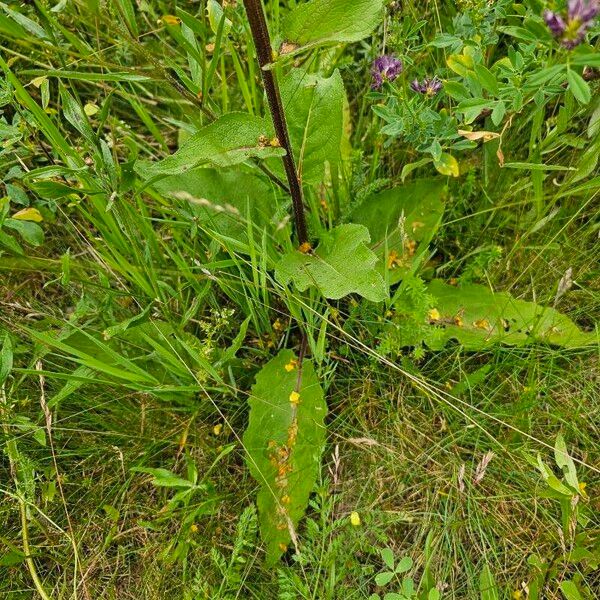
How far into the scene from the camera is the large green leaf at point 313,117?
4.52ft

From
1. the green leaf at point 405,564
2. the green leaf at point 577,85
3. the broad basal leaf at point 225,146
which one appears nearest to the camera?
the green leaf at point 577,85

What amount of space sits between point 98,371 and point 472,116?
1.07 meters

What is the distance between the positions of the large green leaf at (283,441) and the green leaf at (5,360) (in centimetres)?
59

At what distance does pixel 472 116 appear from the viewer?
119cm

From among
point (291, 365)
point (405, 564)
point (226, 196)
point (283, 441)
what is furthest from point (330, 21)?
point (405, 564)

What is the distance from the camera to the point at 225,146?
3.80 feet

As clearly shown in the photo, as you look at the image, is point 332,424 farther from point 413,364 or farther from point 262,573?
point 262,573

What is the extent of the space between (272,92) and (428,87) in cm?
52

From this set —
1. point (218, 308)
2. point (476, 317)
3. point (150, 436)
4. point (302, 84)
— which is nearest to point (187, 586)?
point (150, 436)

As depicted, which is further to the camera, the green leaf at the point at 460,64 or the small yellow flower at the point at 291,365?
the small yellow flower at the point at 291,365

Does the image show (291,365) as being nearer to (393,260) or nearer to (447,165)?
(393,260)

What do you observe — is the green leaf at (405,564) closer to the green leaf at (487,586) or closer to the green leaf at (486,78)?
the green leaf at (487,586)

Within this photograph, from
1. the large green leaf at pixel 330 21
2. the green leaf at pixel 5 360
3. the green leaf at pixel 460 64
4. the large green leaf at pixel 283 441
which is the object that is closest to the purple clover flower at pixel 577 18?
the large green leaf at pixel 330 21

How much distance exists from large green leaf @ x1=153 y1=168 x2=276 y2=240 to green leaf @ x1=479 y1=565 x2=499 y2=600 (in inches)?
39.2
